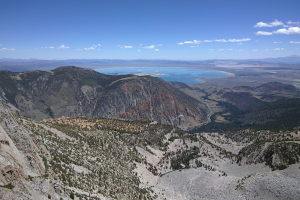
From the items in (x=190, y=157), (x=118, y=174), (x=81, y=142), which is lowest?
(x=190, y=157)

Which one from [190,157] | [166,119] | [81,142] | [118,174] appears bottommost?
[166,119]

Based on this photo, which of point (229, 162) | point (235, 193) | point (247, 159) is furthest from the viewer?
point (229, 162)

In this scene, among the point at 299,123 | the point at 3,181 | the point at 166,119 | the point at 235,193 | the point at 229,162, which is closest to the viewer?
the point at 3,181

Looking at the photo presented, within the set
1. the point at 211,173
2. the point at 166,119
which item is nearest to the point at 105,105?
the point at 166,119

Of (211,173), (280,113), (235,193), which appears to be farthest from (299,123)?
(235,193)

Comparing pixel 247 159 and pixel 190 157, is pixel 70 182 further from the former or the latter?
pixel 247 159

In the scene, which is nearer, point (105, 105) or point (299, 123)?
point (299, 123)

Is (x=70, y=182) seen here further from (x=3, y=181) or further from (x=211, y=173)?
(x=211, y=173)

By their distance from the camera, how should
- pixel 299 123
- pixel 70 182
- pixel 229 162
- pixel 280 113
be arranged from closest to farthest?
pixel 70 182 < pixel 229 162 < pixel 299 123 < pixel 280 113

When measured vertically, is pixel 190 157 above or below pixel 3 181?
below
